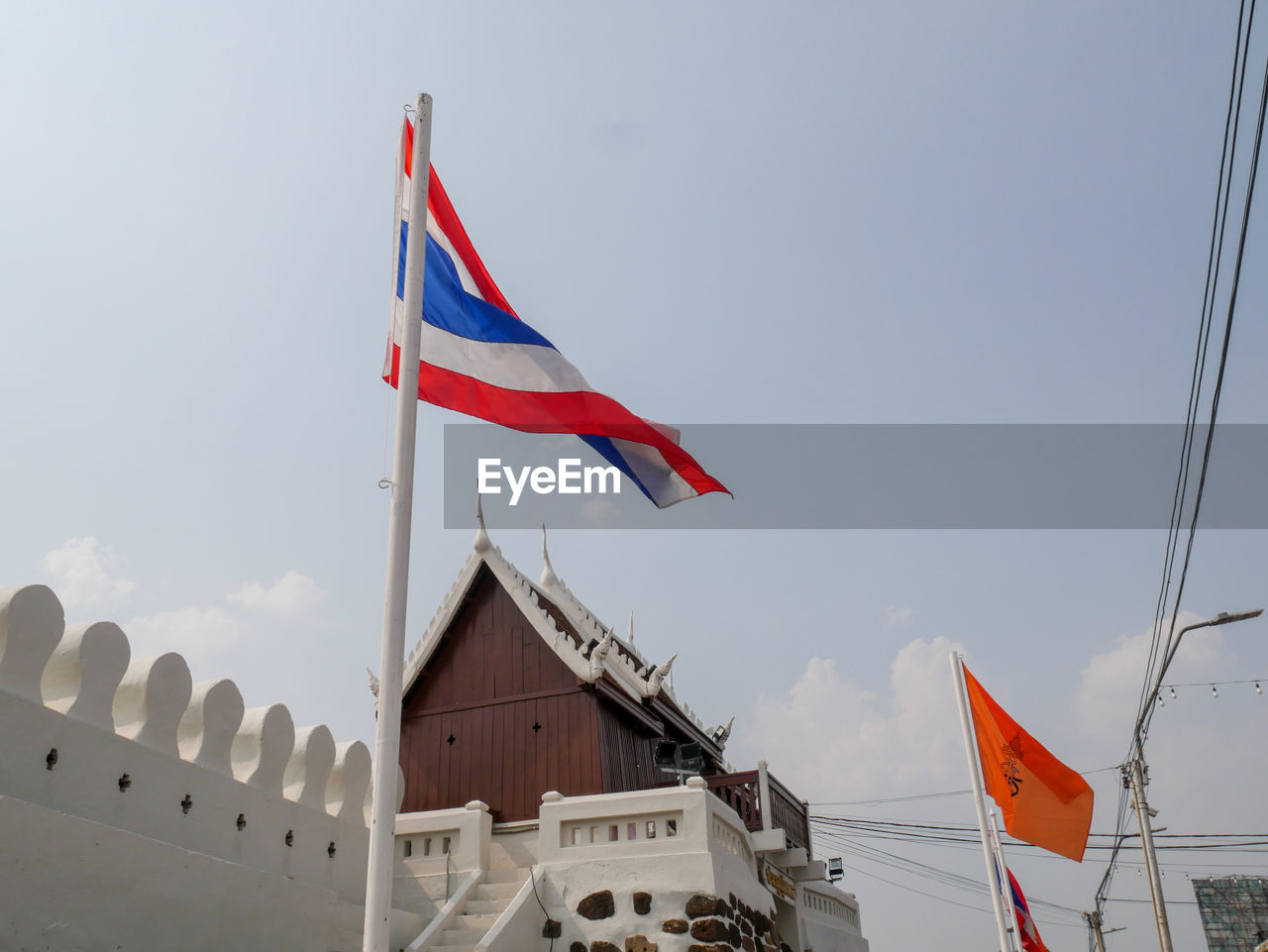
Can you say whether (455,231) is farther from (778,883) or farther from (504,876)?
(778,883)

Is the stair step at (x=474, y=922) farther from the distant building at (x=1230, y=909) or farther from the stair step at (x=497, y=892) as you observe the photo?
the distant building at (x=1230, y=909)

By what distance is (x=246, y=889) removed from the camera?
918 cm

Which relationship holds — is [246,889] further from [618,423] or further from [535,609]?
[535,609]

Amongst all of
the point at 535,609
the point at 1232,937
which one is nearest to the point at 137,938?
the point at 535,609

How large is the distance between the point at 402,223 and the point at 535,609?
9.38 m

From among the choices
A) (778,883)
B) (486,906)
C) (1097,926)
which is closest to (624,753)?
(778,883)

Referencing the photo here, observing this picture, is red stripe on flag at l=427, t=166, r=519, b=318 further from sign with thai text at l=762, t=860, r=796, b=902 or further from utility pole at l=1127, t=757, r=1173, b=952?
utility pole at l=1127, t=757, r=1173, b=952

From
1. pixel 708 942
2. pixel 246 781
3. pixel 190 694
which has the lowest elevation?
pixel 708 942

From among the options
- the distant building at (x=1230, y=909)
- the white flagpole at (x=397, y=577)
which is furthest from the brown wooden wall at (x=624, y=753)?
the distant building at (x=1230, y=909)

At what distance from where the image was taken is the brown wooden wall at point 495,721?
50.2 feet

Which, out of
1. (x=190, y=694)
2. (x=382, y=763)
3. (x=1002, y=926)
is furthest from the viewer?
(x=1002, y=926)

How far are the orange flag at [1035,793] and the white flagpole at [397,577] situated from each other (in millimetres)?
8035

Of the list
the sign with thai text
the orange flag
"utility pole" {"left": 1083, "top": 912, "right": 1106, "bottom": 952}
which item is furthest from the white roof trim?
"utility pole" {"left": 1083, "top": 912, "right": 1106, "bottom": 952}

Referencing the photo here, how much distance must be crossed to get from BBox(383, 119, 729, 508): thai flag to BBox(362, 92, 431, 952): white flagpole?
1.87 feet
